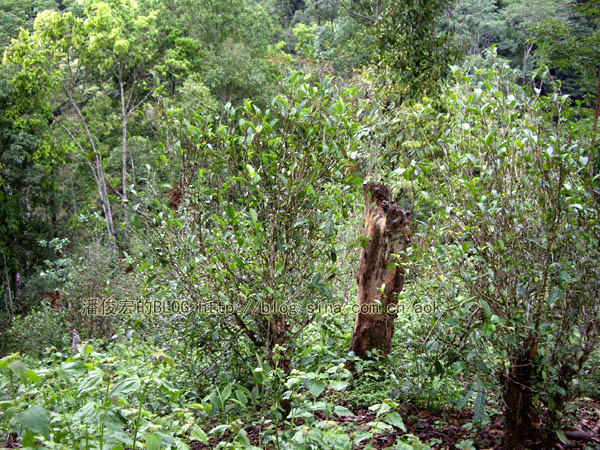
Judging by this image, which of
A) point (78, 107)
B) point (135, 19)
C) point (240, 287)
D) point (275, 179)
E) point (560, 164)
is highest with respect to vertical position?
point (135, 19)

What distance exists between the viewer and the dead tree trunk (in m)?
3.40

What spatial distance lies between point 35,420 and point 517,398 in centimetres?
196

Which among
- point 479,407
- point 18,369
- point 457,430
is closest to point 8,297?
point 457,430

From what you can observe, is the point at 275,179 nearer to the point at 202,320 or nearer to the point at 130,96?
the point at 202,320

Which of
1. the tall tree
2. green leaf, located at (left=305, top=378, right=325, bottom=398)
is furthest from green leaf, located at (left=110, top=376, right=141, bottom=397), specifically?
the tall tree

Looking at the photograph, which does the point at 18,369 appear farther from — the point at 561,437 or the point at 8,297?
the point at 8,297

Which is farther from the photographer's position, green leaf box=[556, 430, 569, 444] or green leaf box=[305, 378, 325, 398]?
green leaf box=[556, 430, 569, 444]

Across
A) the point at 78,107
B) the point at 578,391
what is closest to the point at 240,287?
the point at 578,391

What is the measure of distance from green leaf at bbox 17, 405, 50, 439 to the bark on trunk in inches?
71.8

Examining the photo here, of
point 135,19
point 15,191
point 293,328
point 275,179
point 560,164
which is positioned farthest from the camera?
point 135,19

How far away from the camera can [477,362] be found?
2057 mm

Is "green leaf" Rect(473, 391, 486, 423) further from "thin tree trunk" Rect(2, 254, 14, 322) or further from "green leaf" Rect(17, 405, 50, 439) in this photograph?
"thin tree trunk" Rect(2, 254, 14, 322)

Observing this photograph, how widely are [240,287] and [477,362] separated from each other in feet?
3.94

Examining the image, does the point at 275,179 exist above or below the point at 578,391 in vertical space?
above
